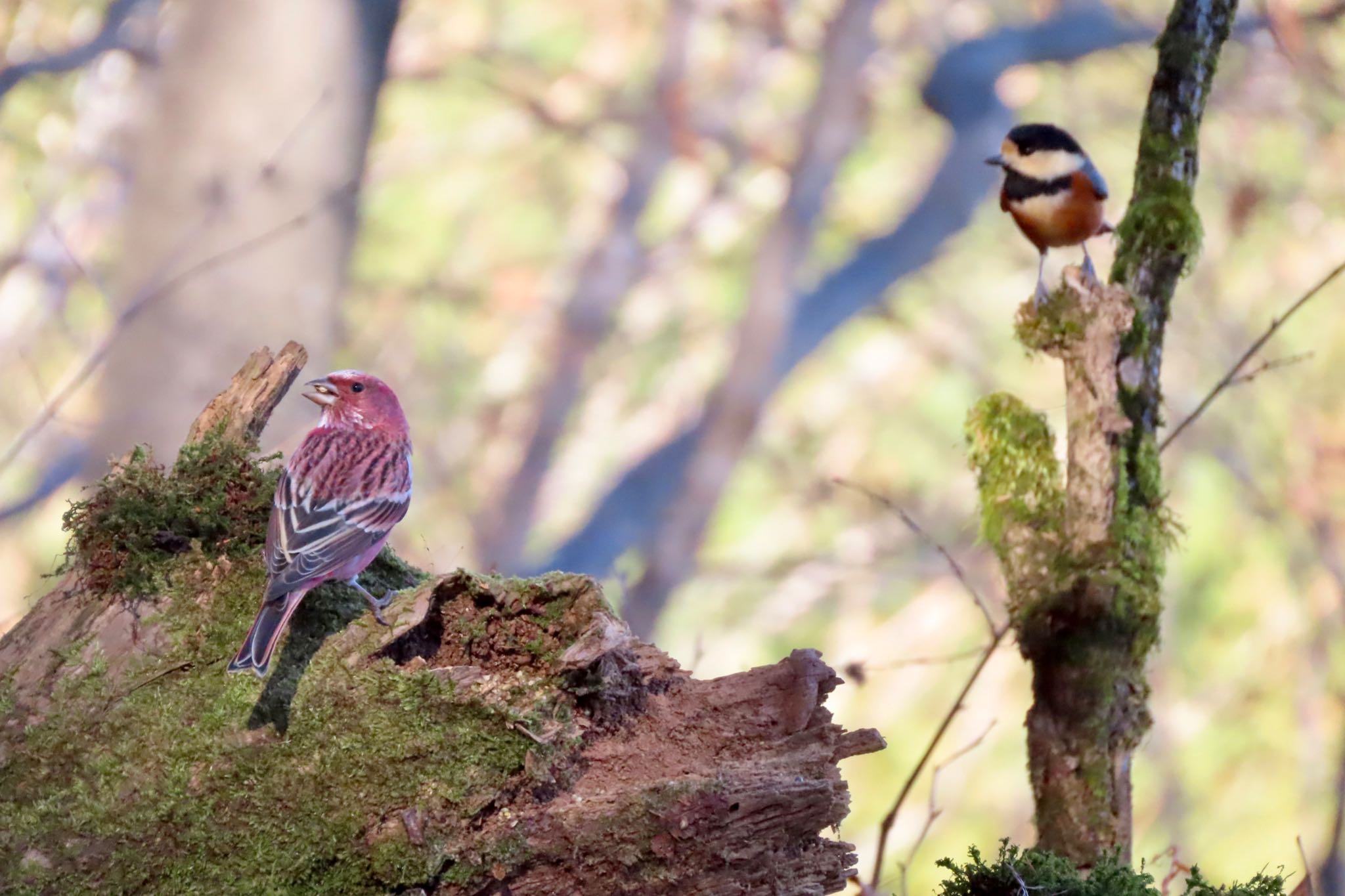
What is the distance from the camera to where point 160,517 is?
1894mm

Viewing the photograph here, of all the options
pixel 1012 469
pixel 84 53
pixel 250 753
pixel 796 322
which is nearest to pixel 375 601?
pixel 250 753

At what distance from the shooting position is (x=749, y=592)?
27.2ft

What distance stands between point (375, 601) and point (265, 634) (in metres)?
0.22

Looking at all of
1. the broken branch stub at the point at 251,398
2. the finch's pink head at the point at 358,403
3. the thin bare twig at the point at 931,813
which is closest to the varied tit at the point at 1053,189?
the thin bare twig at the point at 931,813

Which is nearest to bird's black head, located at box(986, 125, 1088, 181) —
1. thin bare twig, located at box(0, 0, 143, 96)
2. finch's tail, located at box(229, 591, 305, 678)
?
finch's tail, located at box(229, 591, 305, 678)

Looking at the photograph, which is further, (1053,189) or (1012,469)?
(1053,189)

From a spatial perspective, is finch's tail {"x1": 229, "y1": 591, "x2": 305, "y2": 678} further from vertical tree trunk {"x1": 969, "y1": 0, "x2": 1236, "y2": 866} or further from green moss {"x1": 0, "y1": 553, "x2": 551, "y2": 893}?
vertical tree trunk {"x1": 969, "y1": 0, "x2": 1236, "y2": 866}

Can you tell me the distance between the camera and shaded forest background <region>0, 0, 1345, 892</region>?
6668 mm

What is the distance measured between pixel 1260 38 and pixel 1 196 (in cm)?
767

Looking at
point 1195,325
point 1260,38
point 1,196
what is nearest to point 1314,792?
point 1195,325

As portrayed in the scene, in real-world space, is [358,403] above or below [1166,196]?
below

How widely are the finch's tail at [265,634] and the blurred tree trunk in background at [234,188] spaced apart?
3.50m

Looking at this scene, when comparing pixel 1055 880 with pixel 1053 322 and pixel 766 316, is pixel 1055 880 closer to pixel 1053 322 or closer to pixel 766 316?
pixel 1053 322

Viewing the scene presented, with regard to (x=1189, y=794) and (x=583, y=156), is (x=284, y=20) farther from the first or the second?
(x=1189, y=794)
